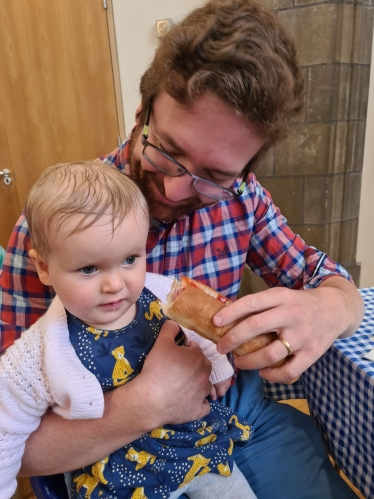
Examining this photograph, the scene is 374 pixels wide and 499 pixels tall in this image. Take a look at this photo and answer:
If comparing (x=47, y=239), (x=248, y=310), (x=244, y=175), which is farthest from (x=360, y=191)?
(x=47, y=239)

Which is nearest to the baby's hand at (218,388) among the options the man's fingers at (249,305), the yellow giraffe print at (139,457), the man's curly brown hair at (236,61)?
the yellow giraffe print at (139,457)

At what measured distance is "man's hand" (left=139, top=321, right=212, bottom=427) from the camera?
2.64ft

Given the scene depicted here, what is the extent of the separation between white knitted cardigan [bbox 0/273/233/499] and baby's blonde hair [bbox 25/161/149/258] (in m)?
0.19

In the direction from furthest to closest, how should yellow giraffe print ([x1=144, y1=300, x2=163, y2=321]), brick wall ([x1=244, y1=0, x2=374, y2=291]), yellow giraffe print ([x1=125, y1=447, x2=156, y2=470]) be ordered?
brick wall ([x1=244, y1=0, x2=374, y2=291]), yellow giraffe print ([x1=144, y1=300, x2=163, y2=321]), yellow giraffe print ([x1=125, y1=447, x2=156, y2=470])

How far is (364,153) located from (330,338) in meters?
2.15

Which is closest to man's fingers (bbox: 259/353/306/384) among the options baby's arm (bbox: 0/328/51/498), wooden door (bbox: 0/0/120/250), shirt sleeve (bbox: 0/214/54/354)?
baby's arm (bbox: 0/328/51/498)

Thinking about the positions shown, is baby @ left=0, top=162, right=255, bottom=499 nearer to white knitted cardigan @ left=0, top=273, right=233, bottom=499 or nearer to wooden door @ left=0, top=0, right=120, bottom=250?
white knitted cardigan @ left=0, top=273, right=233, bottom=499

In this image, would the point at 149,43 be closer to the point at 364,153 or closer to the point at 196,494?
the point at 364,153

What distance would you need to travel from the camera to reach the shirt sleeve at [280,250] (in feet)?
3.98

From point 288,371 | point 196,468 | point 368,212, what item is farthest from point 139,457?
point 368,212

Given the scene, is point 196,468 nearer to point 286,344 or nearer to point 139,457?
point 139,457

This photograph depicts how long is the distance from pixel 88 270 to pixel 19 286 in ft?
1.15

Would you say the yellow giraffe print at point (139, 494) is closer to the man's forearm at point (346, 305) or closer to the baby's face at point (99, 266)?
the baby's face at point (99, 266)

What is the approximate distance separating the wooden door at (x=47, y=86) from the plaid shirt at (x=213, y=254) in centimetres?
186
